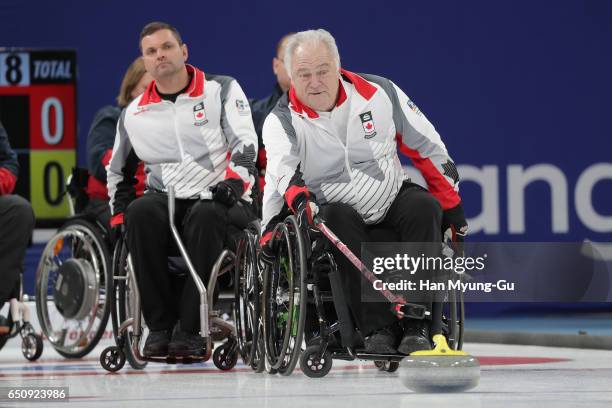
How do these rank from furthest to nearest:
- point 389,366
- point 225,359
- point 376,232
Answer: point 225,359 → point 389,366 → point 376,232

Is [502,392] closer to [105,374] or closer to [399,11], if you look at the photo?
[105,374]

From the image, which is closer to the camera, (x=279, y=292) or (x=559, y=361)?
(x=279, y=292)

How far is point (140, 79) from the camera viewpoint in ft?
16.8

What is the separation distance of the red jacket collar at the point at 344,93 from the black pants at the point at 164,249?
1.70 feet

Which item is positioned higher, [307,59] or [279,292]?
[307,59]

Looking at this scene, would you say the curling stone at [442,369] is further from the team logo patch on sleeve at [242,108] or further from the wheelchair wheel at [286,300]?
the team logo patch on sleeve at [242,108]

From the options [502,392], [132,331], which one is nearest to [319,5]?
[132,331]

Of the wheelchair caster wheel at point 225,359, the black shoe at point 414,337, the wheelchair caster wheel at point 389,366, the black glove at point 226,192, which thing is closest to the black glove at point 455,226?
the black shoe at point 414,337

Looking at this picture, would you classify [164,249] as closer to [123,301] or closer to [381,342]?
[123,301]

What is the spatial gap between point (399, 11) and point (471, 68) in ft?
1.52

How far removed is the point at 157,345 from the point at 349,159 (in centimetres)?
86

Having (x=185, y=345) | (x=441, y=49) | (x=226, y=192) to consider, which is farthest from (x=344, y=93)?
(x=441, y=49)

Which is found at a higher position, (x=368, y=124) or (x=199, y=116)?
(x=199, y=116)

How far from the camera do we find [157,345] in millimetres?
4105
